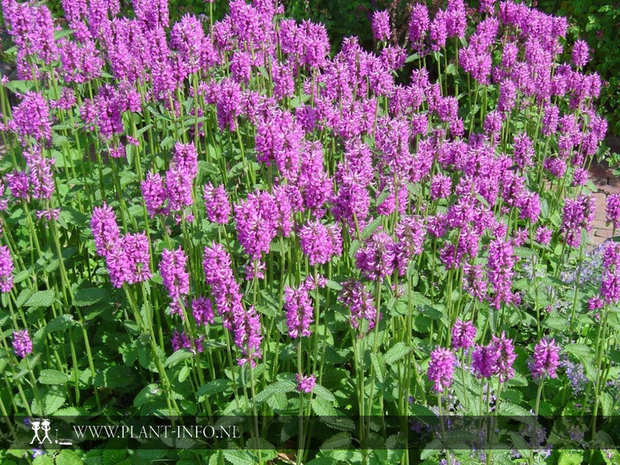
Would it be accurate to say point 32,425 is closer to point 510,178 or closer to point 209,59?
point 209,59

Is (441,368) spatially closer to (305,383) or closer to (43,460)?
(305,383)

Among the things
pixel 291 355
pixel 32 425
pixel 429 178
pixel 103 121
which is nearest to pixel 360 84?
pixel 429 178

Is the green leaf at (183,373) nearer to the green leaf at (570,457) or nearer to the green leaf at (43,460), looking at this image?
the green leaf at (43,460)

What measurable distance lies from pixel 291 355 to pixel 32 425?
1624mm

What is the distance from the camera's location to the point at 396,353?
3.53 metres

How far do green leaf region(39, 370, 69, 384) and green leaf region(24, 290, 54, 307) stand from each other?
1.31ft

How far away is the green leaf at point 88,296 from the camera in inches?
157

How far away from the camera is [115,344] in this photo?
443cm

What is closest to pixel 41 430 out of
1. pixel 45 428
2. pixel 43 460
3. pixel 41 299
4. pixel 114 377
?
pixel 45 428

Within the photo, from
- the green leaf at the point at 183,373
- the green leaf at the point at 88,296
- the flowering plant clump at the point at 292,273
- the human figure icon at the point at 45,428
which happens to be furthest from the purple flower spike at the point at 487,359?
the human figure icon at the point at 45,428

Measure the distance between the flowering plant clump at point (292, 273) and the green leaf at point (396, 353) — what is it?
0.01 metres

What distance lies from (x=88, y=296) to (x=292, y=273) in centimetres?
119

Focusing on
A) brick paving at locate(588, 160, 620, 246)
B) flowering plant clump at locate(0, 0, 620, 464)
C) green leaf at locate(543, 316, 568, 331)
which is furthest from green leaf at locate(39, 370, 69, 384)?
brick paving at locate(588, 160, 620, 246)

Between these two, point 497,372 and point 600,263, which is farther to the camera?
point 600,263
